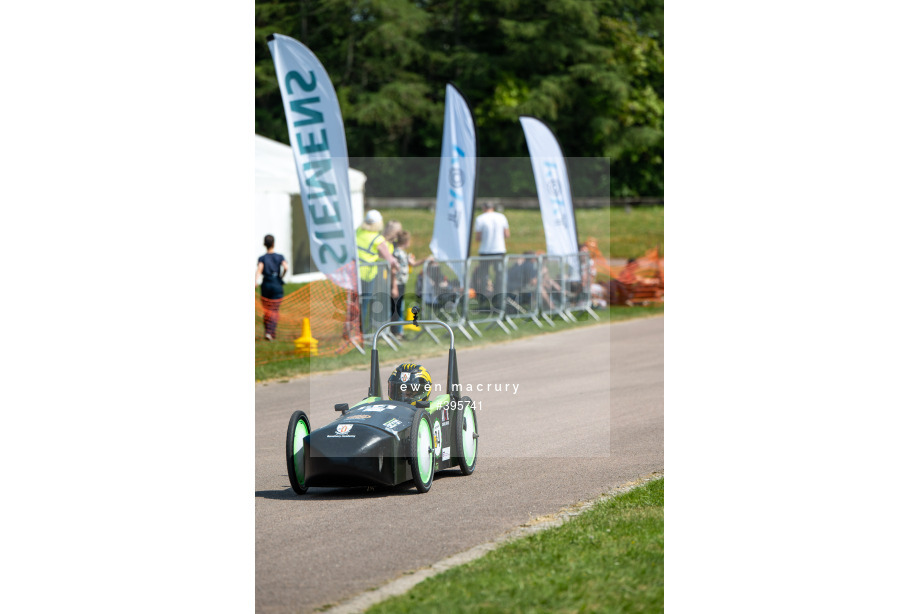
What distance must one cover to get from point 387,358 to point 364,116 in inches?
982

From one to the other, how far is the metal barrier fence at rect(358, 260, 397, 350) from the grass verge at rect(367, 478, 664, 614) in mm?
7967

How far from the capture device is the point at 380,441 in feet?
24.0

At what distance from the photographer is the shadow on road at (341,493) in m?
7.70

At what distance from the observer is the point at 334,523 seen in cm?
694

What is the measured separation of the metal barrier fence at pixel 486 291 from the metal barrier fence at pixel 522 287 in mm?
149

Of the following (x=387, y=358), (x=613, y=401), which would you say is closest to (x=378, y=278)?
(x=387, y=358)

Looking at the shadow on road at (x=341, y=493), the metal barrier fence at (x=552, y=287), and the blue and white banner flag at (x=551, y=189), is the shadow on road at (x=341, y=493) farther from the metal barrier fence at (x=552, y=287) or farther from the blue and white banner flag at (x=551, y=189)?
the blue and white banner flag at (x=551, y=189)

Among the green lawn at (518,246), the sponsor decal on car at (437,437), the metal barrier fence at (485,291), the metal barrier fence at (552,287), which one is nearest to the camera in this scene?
the sponsor decal on car at (437,437)

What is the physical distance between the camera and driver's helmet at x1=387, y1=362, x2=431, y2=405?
7.91 m

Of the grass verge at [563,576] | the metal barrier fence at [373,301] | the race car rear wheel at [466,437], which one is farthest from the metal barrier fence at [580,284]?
the grass verge at [563,576]

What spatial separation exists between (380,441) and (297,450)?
73 cm

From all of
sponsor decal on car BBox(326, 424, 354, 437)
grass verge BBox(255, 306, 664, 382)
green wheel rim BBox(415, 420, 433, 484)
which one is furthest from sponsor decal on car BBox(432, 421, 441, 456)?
grass verge BBox(255, 306, 664, 382)

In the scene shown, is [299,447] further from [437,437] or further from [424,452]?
[437,437]

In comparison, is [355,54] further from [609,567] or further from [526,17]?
[609,567]
